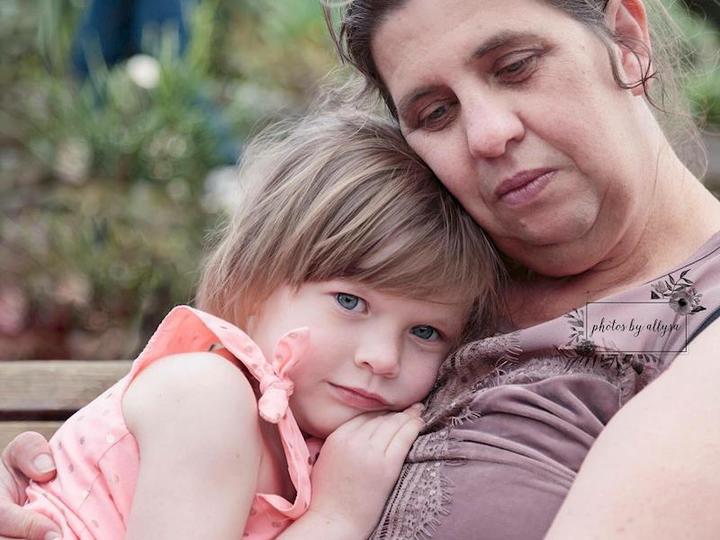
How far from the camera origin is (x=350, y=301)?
1.78 meters

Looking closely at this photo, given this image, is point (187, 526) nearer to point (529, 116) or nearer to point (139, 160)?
point (529, 116)

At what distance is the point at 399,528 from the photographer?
161 cm

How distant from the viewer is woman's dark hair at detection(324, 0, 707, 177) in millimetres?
1847

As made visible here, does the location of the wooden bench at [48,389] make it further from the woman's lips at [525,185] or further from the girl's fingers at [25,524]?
the woman's lips at [525,185]

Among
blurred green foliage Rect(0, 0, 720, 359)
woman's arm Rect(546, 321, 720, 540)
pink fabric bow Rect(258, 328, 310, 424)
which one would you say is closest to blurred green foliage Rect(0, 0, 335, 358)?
blurred green foliage Rect(0, 0, 720, 359)

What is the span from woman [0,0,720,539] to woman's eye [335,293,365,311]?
0.18m

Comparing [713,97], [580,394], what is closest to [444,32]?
[580,394]

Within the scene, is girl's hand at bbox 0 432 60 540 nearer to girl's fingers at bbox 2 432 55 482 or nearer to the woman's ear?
girl's fingers at bbox 2 432 55 482

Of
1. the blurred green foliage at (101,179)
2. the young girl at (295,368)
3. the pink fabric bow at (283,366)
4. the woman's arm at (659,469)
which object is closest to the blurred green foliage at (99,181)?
the blurred green foliage at (101,179)

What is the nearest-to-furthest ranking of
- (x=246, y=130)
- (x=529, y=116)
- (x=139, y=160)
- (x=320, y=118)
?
1. (x=529, y=116)
2. (x=320, y=118)
3. (x=139, y=160)
4. (x=246, y=130)

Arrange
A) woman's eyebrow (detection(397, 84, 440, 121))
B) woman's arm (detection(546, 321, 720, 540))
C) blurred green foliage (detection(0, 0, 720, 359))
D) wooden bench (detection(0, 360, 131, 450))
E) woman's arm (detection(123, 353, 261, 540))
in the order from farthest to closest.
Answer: blurred green foliage (detection(0, 0, 720, 359))
wooden bench (detection(0, 360, 131, 450))
woman's eyebrow (detection(397, 84, 440, 121))
woman's arm (detection(123, 353, 261, 540))
woman's arm (detection(546, 321, 720, 540))

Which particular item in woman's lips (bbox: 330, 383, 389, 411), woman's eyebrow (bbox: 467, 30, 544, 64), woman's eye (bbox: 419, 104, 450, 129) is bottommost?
woman's lips (bbox: 330, 383, 389, 411)

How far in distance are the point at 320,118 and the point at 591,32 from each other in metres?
0.62

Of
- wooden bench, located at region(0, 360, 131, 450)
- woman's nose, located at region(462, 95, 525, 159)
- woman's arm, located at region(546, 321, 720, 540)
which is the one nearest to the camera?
woman's arm, located at region(546, 321, 720, 540)
